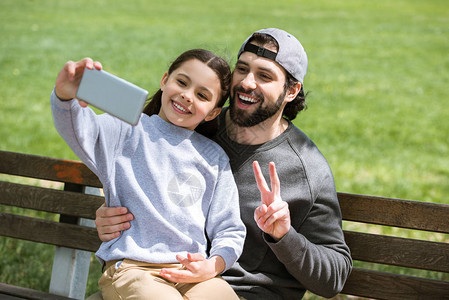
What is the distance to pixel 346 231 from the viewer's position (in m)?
3.22

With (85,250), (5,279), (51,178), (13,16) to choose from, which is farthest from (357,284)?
(13,16)

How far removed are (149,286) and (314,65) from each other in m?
11.5

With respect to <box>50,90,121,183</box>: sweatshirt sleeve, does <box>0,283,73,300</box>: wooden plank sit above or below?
below

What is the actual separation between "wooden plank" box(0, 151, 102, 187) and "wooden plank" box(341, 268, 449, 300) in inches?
57.8

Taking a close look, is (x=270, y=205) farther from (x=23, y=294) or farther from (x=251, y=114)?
(x=23, y=294)

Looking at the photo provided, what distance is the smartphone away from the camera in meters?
2.16

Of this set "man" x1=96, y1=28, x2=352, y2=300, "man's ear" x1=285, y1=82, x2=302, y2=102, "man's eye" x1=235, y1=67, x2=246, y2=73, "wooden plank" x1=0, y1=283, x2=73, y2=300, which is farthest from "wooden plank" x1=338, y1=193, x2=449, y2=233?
"wooden plank" x1=0, y1=283, x2=73, y2=300

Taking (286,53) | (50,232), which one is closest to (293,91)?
(286,53)

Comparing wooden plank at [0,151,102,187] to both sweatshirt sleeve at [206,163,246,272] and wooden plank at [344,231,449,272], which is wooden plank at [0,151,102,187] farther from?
wooden plank at [344,231,449,272]

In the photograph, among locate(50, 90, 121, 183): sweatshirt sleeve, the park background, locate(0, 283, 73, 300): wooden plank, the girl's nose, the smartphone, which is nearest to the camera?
the smartphone

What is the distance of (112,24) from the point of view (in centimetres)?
1759

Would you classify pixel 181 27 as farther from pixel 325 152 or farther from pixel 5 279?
pixel 5 279

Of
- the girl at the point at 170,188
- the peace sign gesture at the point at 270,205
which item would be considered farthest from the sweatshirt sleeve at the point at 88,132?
the peace sign gesture at the point at 270,205

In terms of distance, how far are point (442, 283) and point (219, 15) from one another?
1721cm
